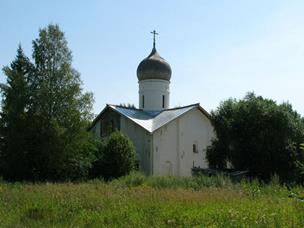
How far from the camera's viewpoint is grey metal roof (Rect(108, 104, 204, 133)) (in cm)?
3338

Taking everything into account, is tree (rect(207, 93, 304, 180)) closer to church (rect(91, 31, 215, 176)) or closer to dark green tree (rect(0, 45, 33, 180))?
church (rect(91, 31, 215, 176))

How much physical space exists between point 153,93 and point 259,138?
12.3 m

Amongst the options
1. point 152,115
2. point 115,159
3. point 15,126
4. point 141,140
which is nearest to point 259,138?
point 141,140

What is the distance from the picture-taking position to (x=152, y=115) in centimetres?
3641

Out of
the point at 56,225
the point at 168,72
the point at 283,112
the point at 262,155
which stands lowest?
the point at 56,225

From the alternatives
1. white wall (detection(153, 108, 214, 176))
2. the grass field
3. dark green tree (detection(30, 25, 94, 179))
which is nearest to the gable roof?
white wall (detection(153, 108, 214, 176))

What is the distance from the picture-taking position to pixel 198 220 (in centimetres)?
919

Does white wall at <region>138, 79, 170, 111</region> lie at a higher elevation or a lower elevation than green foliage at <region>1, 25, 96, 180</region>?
higher

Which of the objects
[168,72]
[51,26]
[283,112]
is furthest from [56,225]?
[168,72]

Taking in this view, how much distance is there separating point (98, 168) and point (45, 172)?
15.2 ft

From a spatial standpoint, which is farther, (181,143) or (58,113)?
(181,143)

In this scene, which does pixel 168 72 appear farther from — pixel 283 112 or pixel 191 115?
pixel 283 112

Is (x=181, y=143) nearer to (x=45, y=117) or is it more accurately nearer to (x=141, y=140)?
(x=141, y=140)

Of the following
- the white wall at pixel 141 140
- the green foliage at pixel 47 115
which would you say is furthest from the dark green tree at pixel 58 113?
the white wall at pixel 141 140
